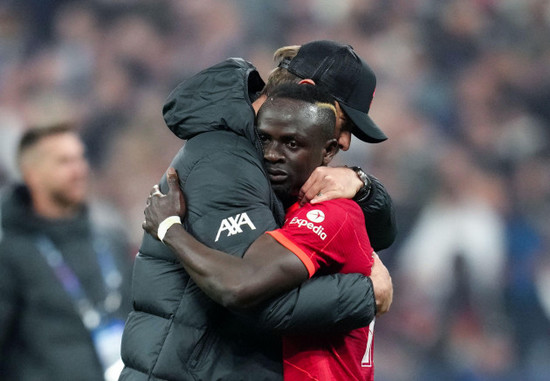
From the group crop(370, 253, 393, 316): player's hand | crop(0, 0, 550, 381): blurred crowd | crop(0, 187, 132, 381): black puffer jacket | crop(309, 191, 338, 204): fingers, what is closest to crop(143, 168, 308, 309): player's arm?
crop(309, 191, 338, 204): fingers

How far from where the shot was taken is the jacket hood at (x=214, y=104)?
7.73 feet

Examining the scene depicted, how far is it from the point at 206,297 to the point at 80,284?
2.00 meters

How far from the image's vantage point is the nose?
242cm

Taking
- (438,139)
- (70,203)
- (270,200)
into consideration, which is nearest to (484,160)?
(438,139)

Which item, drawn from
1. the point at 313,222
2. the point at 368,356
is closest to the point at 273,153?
the point at 313,222

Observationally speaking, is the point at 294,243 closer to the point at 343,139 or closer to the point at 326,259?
the point at 326,259

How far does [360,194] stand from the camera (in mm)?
2701

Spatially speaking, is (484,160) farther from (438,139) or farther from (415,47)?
(415,47)

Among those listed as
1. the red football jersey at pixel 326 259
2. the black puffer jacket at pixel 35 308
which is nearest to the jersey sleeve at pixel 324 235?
the red football jersey at pixel 326 259

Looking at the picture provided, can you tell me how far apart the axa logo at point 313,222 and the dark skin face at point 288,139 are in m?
0.20

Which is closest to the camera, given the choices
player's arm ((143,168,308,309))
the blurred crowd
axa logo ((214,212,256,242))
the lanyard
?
player's arm ((143,168,308,309))

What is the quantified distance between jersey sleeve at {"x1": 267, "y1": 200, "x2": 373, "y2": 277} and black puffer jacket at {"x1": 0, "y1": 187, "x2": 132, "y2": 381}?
1.85m

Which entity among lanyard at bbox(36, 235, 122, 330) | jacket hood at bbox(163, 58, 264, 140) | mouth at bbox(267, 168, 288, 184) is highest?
jacket hood at bbox(163, 58, 264, 140)

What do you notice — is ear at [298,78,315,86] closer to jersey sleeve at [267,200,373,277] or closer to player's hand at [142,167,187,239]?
jersey sleeve at [267,200,373,277]
